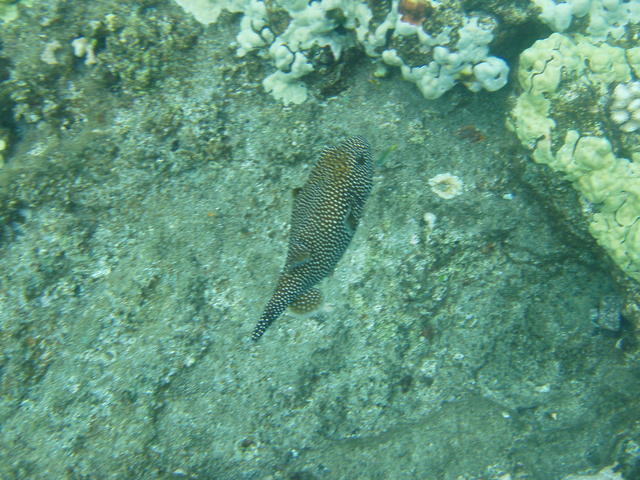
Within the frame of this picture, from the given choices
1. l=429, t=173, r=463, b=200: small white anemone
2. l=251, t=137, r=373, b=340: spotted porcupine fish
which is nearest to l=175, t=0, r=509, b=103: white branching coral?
l=429, t=173, r=463, b=200: small white anemone

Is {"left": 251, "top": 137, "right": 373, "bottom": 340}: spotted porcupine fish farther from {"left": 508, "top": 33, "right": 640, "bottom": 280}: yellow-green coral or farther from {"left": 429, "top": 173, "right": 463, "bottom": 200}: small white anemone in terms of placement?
{"left": 508, "top": 33, "right": 640, "bottom": 280}: yellow-green coral

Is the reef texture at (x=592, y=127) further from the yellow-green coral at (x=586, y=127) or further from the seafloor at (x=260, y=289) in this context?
the seafloor at (x=260, y=289)

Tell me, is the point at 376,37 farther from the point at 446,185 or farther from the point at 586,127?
the point at 586,127

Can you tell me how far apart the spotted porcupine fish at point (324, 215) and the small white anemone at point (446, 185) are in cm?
148

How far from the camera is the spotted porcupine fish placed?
2.93 metres

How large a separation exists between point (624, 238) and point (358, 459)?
11.2 ft

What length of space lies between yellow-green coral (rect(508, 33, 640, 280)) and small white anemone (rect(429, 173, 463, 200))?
76 centimetres

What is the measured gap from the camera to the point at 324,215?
2910mm

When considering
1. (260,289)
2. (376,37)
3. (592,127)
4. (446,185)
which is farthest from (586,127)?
(260,289)

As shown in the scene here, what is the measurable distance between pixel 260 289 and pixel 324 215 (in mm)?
1601

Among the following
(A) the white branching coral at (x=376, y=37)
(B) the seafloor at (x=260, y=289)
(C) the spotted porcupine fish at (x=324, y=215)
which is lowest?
(B) the seafloor at (x=260, y=289)

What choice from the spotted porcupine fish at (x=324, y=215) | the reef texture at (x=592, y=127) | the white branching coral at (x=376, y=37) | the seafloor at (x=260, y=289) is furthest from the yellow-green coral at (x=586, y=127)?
the spotted porcupine fish at (x=324, y=215)

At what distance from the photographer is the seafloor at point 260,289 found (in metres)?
3.93

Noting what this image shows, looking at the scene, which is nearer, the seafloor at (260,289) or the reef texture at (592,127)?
the reef texture at (592,127)
